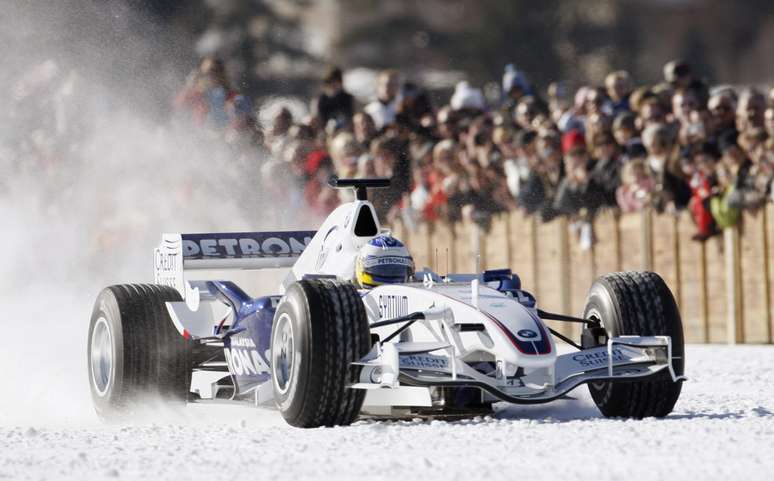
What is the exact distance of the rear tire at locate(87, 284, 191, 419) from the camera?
10.6 meters

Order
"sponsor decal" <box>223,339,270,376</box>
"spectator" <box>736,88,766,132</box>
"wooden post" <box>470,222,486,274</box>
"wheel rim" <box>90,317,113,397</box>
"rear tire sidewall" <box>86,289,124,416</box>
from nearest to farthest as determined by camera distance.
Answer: "sponsor decal" <box>223,339,270,376</box>
"rear tire sidewall" <box>86,289,124,416</box>
"wheel rim" <box>90,317,113,397</box>
"spectator" <box>736,88,766,132</box>
"wooden post" <box>470,222,486,274</box>

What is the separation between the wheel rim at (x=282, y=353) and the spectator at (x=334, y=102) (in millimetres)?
9778

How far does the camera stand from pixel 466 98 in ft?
60.6

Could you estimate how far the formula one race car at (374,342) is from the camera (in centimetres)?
880

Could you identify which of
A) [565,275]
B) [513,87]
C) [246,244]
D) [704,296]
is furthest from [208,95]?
[246,244]

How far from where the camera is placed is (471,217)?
720 inches

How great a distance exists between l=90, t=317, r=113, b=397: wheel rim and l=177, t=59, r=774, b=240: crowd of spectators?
→ 6.75 meters

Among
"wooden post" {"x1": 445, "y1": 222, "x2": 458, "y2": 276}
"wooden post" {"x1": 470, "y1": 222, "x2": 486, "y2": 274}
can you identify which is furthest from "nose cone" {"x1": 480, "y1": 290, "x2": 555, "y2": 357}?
"wooden post" {"x1": 445, "y1": 222, "x2": 458, "y2": 276}

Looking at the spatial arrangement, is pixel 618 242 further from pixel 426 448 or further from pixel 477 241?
pixel 426 448

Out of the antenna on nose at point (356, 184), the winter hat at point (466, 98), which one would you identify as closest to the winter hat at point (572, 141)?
the winter hat at point (466, 98)

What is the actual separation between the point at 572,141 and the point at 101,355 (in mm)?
6957

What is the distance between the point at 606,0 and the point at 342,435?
469 inches

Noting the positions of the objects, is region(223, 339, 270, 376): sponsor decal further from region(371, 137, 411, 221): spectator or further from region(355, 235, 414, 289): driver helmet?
region(371, 137, 411, 221): spectator

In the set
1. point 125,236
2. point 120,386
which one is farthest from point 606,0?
point 120,386
